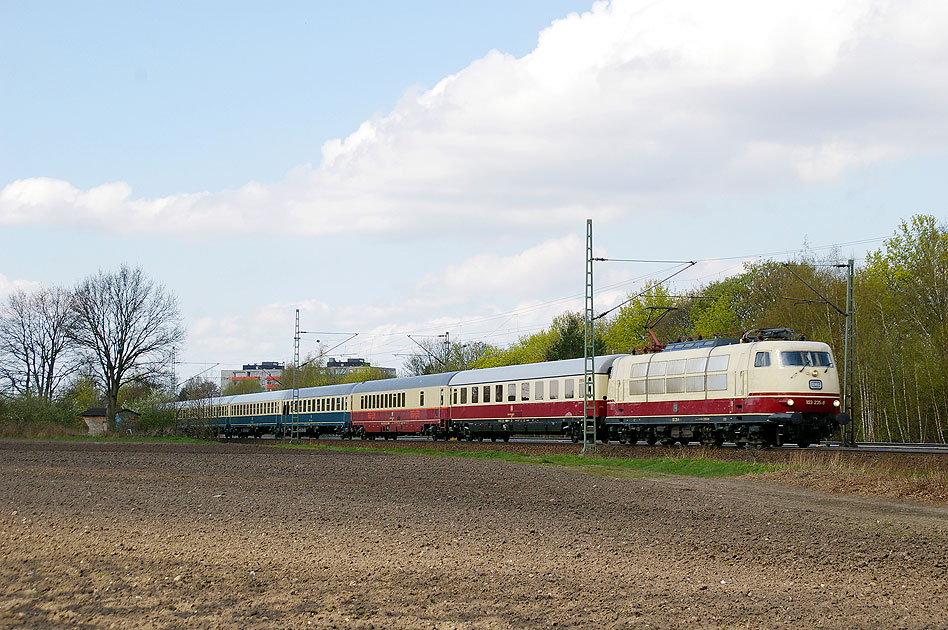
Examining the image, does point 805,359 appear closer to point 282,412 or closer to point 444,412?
point 444,412

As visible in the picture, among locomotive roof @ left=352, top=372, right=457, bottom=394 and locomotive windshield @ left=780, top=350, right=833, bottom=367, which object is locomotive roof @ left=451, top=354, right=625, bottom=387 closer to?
locomotive roof @ left=352, top=372, right=457, bottom=394

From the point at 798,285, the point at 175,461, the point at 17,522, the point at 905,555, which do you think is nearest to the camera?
the point at 905,555

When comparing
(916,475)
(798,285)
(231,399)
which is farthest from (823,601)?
(231,399)

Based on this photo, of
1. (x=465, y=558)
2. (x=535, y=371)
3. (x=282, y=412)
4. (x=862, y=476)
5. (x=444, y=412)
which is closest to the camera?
(x=465, y=558)

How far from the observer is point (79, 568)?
10414 millimetres

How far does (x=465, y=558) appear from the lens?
11039 millimetres

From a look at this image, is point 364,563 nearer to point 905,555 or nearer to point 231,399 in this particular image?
point 905,555

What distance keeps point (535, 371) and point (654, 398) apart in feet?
29.9

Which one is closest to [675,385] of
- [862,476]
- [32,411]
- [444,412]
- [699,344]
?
[699,344]

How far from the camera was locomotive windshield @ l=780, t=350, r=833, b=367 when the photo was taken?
102ft

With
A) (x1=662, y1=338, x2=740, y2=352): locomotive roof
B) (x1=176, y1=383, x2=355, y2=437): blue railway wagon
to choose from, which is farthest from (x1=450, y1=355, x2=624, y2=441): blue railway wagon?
(x1=176, y1=383, x2=355, y2=437): blue railway wagon

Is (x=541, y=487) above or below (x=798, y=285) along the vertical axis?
below

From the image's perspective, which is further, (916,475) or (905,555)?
(916,475)

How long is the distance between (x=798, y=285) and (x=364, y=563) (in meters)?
51.5
